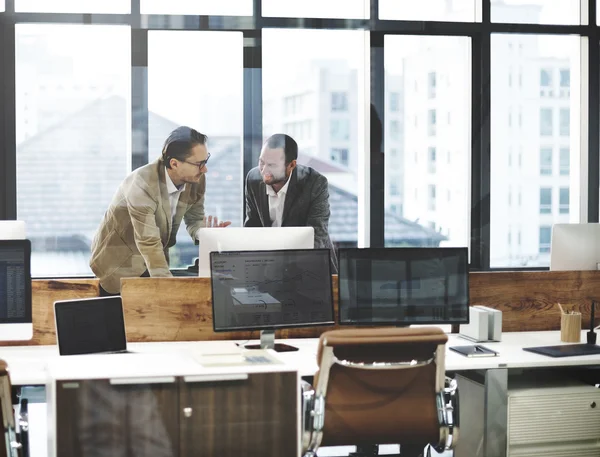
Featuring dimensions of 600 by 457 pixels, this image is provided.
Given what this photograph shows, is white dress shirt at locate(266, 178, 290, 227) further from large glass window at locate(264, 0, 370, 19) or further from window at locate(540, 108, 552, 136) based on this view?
window at locate(540, 108, 552, 136)

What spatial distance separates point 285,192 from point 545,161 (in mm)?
2150

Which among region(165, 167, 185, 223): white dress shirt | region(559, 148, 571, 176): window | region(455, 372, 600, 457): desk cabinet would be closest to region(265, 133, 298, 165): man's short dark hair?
region(165, 167, 185, 223): white dress shirt

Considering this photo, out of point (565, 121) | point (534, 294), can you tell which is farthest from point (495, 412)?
point (565, 121)

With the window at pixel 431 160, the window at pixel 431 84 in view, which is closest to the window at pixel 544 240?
the window at pixel 431 160

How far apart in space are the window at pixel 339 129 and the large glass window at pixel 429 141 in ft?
1.01

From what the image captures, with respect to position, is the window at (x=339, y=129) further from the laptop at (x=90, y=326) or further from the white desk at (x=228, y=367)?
the laptop at (x=90, y=326)

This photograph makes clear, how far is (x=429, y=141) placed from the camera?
248 inches

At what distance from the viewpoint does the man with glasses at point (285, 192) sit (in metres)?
6.09

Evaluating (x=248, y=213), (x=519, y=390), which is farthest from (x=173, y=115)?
Answer: (x=519, y=390)

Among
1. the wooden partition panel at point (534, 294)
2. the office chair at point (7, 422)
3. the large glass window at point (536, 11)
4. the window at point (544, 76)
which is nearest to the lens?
the office chair at point (7, 422)

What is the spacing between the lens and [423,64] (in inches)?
247

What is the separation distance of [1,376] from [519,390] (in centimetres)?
197

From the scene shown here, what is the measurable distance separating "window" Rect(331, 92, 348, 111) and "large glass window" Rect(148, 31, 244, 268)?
2.36ft

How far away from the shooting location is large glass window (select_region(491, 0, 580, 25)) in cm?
638
